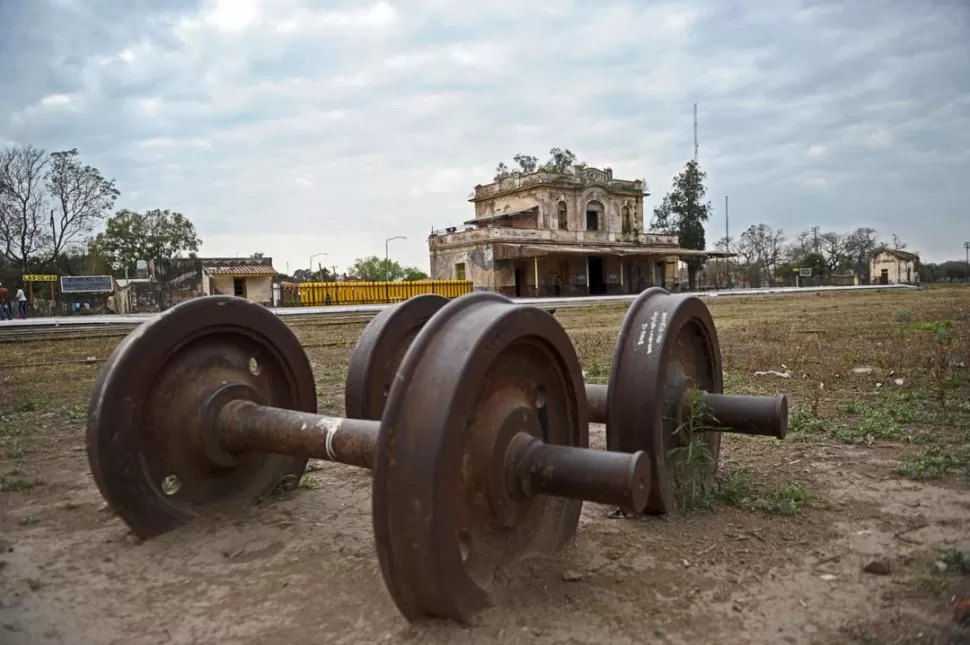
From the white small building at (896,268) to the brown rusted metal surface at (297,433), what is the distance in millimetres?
74925

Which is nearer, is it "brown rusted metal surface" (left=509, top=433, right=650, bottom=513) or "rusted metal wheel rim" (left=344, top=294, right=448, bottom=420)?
"brown rusted metal surface" (left=509, top=433, right=650, bottom=513)

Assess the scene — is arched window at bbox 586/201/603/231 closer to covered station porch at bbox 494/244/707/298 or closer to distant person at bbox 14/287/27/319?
covered station porch at bbox 494/244/707/298

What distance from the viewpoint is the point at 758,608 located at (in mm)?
2305

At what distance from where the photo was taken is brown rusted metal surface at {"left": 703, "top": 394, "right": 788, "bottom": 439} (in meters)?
3.18

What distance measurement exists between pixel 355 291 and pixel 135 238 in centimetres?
2226

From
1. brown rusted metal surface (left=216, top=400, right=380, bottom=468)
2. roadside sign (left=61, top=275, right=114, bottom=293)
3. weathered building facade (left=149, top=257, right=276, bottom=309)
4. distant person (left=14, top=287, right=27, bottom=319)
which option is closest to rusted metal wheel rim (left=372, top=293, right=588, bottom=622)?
brown rusted metal surface (left=216, top=400, right=380, bottom=468)

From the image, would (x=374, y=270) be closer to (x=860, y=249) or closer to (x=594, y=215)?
(x=594, y=215)

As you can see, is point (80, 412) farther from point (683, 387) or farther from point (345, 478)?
point (683, 387)

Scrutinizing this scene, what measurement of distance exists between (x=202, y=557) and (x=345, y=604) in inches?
34.7

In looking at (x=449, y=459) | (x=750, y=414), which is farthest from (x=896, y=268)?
(x=449, y=459)

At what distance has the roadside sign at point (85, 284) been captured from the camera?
25.3 m

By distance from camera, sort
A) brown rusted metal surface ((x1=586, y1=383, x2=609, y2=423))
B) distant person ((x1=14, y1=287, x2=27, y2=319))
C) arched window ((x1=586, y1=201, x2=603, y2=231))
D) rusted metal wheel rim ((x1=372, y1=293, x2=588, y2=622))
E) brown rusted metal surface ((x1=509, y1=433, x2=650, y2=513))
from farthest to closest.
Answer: arched window ((x1=586, y1=201, x2=603, y2=231)) < distant person ((x1=14, y1=287, x2=27, y2=319)) < brown rusted metal surface ((x1=586, y1=383, x2=609, y2=423)) < brown rusted metal surface ((x1=509, y1=433, x2=650, y2=513)) < rusted metal wheel rim ((x1=372, y1=293, x2=588, y2=622))

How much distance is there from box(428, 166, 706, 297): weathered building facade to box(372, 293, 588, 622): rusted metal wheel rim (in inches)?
1386

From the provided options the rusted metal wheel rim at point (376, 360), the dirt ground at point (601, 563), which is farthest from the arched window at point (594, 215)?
the rusted metal wheel rim at point (376, 360)
